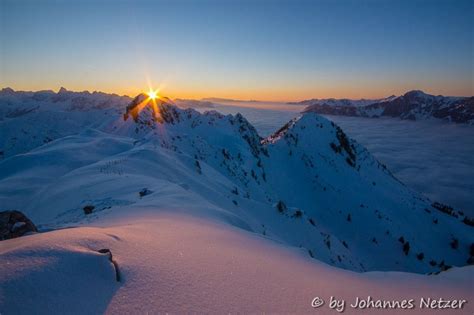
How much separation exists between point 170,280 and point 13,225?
15.0 ft

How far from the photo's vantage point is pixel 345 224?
173 ft

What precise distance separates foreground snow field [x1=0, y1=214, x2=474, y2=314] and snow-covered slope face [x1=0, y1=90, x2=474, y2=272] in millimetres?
3970

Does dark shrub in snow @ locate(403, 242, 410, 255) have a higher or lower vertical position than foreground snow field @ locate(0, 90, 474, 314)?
lower

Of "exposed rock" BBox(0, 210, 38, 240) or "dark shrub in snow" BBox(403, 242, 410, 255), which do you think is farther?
"dark shrub in snow" BBox(403, 242, 410, 255)

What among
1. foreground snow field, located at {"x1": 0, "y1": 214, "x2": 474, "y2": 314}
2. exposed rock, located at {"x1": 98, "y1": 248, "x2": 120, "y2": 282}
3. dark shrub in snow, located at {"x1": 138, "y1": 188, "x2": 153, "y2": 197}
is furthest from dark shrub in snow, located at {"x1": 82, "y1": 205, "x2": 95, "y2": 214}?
exposed rock, located at {"x1": 98, "y1": 248, "x2": 120, "y2": 282}

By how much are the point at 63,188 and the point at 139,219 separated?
9.22m

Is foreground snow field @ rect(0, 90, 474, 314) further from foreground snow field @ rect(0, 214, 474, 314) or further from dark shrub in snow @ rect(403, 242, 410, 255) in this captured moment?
dark shrub in snow @ rect(403, 242, 410, 255)

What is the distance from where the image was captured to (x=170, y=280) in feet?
12.1

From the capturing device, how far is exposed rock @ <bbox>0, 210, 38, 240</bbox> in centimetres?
548

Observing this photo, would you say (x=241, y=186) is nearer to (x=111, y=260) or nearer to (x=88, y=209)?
(x=88, y=209)

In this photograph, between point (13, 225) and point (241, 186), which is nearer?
point (13, 225)

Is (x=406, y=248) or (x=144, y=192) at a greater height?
(x=144, y=192)

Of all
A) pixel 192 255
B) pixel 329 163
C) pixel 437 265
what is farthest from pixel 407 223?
pixel 192 255

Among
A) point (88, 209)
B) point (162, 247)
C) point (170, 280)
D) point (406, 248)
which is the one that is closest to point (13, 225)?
point (162, 247)
